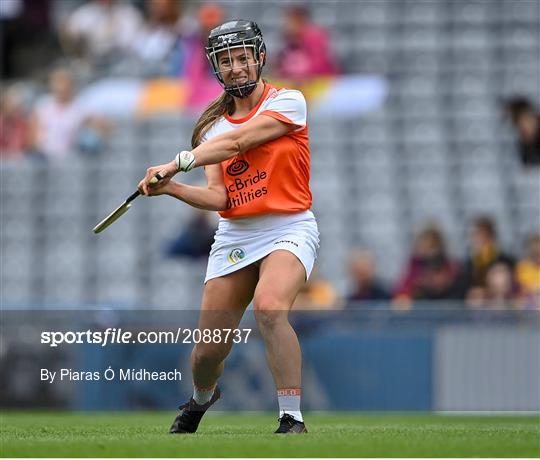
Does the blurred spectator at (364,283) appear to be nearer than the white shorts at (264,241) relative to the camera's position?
No

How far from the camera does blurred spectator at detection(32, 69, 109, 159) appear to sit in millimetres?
19625

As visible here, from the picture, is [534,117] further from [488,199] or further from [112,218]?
[112,218]

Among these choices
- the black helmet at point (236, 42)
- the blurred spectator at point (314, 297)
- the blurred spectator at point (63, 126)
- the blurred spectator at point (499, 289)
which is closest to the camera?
the black helmet at point (236, 42)

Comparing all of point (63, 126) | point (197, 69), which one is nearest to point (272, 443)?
point (197, 69)

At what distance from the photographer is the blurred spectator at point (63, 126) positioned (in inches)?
773

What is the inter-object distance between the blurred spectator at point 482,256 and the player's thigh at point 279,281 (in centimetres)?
665

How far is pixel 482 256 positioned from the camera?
14344 millimetres

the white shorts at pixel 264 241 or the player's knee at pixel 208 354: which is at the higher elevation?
the white shorts at pixel 264 241

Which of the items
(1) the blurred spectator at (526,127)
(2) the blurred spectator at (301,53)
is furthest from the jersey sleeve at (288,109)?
(2) the blurred spectator at (301,53)

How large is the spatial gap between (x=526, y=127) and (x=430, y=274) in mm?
3637

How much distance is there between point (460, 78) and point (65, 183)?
577cm

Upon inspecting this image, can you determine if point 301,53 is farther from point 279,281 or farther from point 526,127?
point 279,281

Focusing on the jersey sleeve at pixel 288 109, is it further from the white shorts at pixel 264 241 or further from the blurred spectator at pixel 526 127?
the blurred spectator at pixel 526 127

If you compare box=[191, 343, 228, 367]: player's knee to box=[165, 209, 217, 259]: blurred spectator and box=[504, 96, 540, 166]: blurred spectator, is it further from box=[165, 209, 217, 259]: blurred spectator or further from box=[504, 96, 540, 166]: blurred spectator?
box=[504, 96, 540, 166]: blurred spectator
